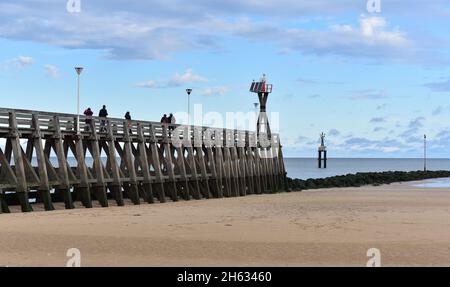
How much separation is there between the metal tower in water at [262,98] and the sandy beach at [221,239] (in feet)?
94.8

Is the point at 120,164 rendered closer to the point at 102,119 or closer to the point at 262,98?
the point at 102,119

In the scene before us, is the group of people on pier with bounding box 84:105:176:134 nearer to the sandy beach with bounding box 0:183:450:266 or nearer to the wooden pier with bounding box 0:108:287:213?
the wooden pier with bounding box 0:108:287:213

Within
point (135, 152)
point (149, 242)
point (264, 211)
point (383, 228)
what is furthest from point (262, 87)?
point (149, 242)

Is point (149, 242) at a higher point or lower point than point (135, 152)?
lower

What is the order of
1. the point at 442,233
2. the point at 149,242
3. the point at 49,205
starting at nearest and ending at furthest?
the point at 149,242, the point at 442,233, the point at 49,205

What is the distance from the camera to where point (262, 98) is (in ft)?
165

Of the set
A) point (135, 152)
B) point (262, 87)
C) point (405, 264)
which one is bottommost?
point (405, 264)

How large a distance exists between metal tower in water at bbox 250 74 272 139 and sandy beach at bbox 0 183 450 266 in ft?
94.8

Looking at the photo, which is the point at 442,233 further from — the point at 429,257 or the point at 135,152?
the point at 135,152

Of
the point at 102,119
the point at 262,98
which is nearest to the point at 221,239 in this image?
the point at 102,119

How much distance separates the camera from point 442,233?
15242mm

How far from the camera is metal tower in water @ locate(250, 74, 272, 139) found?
48812mm

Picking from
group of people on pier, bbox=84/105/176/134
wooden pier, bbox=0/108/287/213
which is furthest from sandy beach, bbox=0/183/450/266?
group of people on pier, bbox=84/105/176/134
